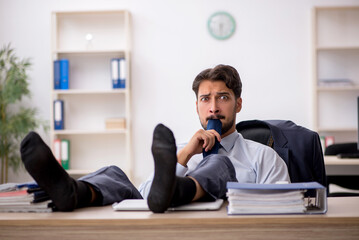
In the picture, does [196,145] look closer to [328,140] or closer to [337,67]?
[328,140]

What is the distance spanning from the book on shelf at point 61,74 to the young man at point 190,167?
Answer: 2.92 metres

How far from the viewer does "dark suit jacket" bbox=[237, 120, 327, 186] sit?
206 centimetres

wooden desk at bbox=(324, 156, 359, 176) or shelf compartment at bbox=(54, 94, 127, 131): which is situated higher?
shelf compartment at bbox=(54, 94, 127, 131)

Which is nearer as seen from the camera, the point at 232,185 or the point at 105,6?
the point at 232,185

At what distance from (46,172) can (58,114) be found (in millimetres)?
3560

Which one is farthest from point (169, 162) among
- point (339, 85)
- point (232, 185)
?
point (339, 85)

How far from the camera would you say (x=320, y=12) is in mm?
4934

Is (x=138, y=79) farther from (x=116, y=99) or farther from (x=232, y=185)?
(x=232, y=185)

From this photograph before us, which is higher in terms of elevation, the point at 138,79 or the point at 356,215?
the point at 138,79

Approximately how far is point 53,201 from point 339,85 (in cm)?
382

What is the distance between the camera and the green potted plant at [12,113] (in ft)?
15.2

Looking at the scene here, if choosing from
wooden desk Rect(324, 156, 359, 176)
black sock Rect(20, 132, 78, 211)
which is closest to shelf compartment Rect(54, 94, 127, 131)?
wooden desk Rect(324, 156, 359, 176)

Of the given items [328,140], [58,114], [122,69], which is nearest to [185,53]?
[122,69]

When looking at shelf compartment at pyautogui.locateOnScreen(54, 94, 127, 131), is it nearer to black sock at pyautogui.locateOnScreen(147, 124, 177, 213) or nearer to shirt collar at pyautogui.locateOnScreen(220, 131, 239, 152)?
shirt collar at pyautogui.locateOnScreen(220, 131, 239, 152)
